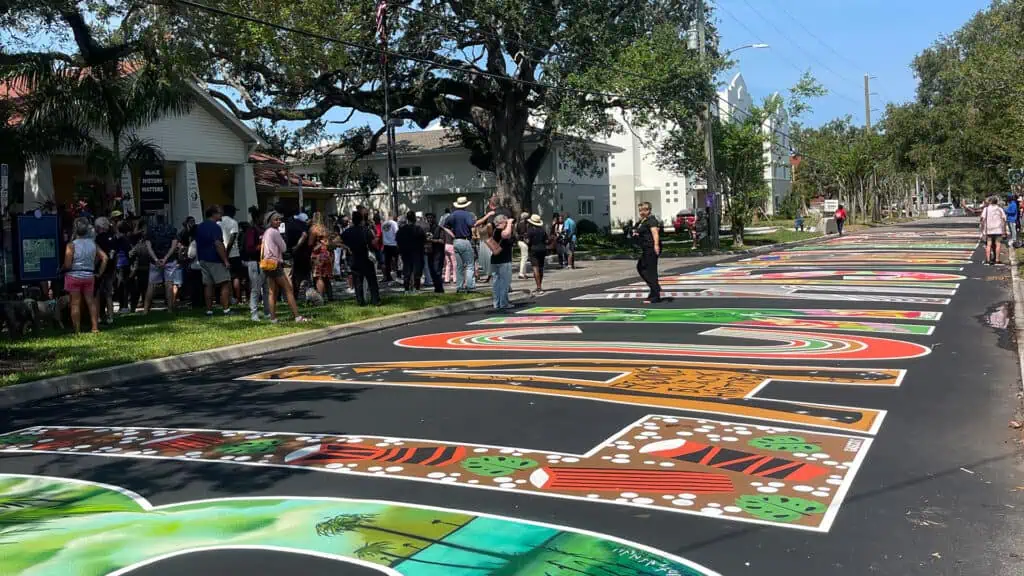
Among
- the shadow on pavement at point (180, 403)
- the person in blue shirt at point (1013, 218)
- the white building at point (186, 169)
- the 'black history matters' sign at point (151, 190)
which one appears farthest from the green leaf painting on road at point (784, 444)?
the person in blue shirt at point (1013, 218)

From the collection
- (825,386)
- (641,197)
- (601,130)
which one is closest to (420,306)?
(825,386)

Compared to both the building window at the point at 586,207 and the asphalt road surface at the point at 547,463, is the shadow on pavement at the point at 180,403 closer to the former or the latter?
the asphalt road surface at the point at 547,463

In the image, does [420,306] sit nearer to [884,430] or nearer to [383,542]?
[884,430]

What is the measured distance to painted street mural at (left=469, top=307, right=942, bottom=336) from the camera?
40.2 feet

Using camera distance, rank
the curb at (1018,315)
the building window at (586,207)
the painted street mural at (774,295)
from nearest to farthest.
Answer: the curb at (1018,315), the painted street mural at (774,295), the building window at (586,207)

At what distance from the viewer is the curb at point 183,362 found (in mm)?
9250

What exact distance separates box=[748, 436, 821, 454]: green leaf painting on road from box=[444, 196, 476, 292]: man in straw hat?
478 inches

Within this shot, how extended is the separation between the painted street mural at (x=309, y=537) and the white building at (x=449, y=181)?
142 ft

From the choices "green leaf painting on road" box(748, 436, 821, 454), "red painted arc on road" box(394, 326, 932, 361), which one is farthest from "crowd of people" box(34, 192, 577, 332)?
"green leaf painting on road" box(748, 436, 821, 454)

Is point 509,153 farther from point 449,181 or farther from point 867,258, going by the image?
point 449,181

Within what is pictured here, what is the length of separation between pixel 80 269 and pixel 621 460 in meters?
9.42

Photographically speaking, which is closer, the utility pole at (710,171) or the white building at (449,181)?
the utility pole at (710,171)

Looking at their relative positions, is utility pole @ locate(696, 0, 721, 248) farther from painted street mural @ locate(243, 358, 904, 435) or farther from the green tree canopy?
painted street mural @ locate(243, 358, 904, 435)

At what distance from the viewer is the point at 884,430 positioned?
662 centimetres
